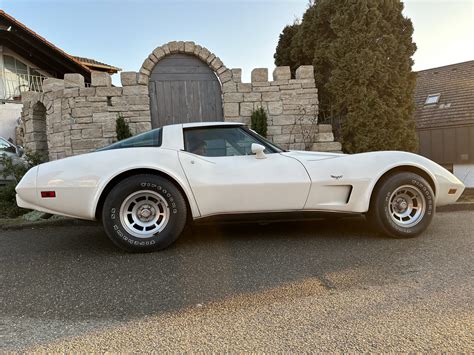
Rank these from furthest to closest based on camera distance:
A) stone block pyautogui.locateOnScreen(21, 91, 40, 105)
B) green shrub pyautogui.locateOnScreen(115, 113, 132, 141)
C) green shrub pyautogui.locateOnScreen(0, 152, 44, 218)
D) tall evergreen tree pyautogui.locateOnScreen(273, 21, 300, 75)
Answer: tall evergreen tree pyautogui.locateOnScreen(273, 21, 300, 75)
stone block pyautogui.locateOnScreen(21, 91, 40, 105)
green shrub pyautogui.locateOnScreen(115, 113, 132, 141)
green shrub pyautogui.locateOnScreen(0, 152, 44, 218)

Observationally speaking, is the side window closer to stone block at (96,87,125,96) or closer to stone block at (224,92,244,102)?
stone block at (224,92,244,102)

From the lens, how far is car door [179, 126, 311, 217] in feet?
10.8

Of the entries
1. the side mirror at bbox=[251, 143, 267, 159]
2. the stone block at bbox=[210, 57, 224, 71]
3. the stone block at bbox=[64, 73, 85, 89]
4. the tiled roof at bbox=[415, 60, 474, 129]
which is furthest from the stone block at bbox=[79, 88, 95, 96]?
the tiled roof at bbox=[415, 60, 474, 129]

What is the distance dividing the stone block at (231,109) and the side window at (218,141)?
3.79 metres

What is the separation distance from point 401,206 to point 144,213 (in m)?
2.67

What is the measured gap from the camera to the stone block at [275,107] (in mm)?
7414

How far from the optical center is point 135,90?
7148mm

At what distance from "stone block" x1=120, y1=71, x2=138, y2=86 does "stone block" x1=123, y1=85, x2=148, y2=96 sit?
0.27ft

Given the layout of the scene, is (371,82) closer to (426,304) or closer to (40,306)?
(426,304)

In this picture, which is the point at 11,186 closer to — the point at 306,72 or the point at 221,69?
the point at 221,69

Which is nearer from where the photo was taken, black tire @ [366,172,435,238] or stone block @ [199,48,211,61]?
black tire @ [366,172,435,238]

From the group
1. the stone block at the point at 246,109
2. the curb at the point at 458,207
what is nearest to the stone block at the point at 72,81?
the stone block at the point at 246,109

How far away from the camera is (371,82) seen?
302 inches

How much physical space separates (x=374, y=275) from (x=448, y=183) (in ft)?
5.84
